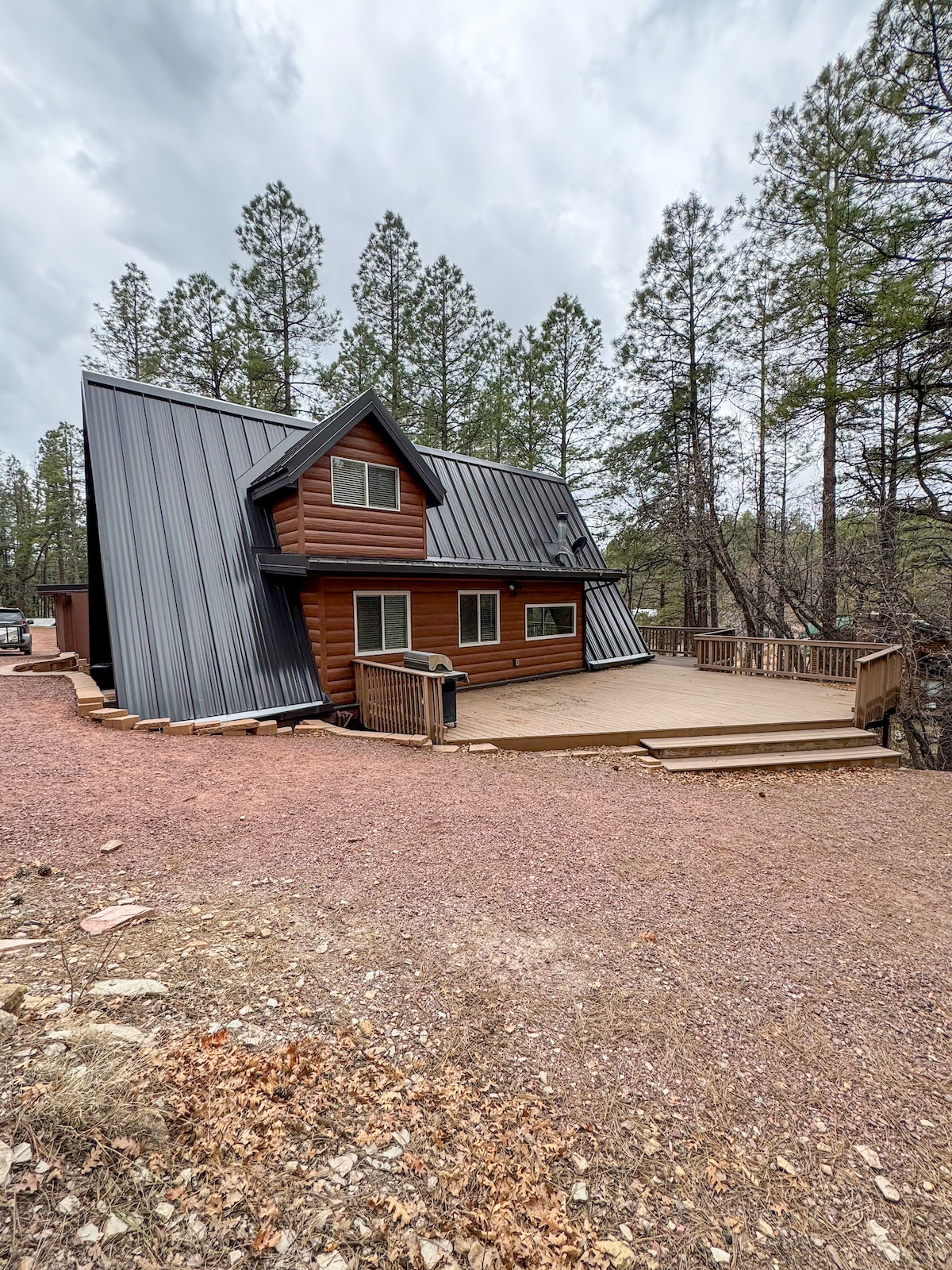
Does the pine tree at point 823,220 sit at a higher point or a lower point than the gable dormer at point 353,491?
higher

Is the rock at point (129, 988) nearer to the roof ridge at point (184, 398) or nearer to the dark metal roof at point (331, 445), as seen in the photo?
the dark metal roof at point (331, 445)

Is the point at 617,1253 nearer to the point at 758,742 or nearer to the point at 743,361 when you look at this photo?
the point at 758,742

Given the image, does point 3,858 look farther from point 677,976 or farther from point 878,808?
point 878,808

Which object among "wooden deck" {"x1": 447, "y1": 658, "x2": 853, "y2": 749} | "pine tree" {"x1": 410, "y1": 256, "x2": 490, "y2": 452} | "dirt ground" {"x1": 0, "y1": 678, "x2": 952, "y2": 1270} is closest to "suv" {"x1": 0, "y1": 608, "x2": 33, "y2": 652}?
"pine tree" {"x1": 410, "y1": 256, "x2": 490, "y2": 452}

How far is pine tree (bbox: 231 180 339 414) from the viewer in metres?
16.8

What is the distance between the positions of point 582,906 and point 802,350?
501 inches

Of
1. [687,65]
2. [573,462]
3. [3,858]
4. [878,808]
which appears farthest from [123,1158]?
[573,462]

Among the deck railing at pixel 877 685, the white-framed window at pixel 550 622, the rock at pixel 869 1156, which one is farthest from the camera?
the white-framed window at pixel 550 622

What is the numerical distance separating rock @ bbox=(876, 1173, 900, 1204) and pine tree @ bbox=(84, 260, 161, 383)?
2384cm

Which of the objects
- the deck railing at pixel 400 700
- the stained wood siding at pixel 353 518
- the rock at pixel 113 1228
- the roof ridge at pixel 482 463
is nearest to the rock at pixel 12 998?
the rock at pixel 113 1228

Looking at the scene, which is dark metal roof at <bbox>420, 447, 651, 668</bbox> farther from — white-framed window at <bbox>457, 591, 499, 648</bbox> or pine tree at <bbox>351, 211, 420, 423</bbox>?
pine tree at <bbox>351, 211, 420, 423</bbox>

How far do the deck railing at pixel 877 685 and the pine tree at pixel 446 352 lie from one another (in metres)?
15.3

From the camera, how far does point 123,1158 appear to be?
1.46 meters

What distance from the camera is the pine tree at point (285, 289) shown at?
16.8 meters
